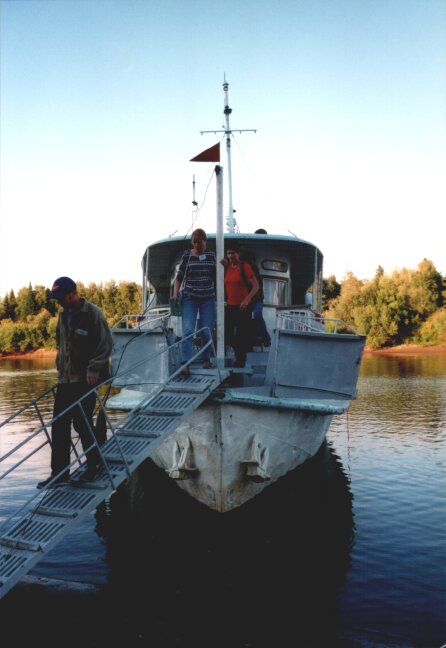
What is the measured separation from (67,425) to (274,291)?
7110 millimetres

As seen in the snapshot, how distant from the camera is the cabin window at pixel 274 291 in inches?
481

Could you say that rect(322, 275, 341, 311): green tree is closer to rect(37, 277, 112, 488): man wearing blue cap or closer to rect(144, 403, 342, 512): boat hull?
rect(144, 403, 342, 512): boat hull

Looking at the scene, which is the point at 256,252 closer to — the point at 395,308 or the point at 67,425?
the point at 67,425

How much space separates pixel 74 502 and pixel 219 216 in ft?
14.1

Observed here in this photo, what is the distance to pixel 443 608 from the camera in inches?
231

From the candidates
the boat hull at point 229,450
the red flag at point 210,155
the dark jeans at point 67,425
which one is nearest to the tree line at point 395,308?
the boat hull at point 229,450

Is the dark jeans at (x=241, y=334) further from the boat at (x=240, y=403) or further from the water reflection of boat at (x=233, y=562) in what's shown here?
the water reflection of boat at (x=233, y=562)

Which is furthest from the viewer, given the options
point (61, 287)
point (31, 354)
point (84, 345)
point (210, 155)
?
point (31, 354)

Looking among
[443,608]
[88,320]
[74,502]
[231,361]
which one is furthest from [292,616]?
[231,361]

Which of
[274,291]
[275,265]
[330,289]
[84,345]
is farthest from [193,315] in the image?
[330,289]

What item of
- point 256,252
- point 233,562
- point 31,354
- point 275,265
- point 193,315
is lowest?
point 31,354

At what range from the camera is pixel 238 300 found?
29.9ft

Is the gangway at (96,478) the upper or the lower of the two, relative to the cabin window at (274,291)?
lower

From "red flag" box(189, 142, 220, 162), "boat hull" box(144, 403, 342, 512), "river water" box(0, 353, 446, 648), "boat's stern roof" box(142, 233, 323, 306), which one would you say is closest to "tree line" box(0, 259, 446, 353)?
"boat's stern roof" box(142, 233, 323, 306)
